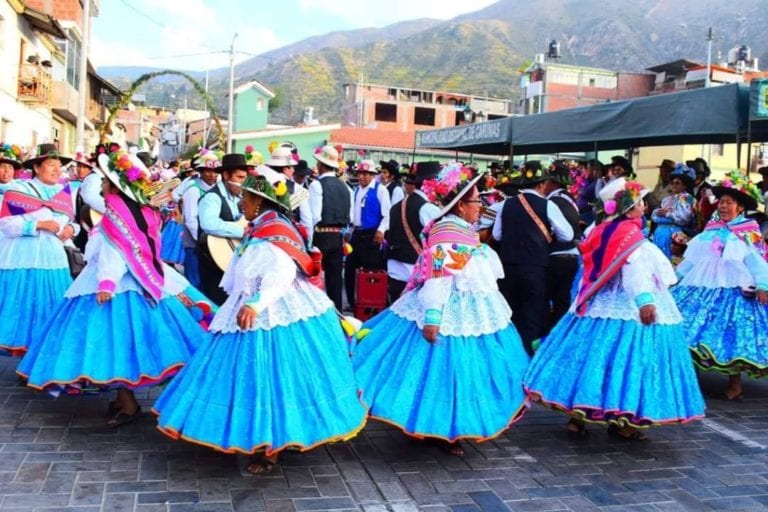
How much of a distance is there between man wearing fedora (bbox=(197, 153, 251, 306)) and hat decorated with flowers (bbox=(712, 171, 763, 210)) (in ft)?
13.7

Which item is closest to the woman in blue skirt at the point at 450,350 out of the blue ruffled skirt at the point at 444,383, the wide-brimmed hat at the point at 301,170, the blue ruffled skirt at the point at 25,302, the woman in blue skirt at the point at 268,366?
the blue ruffled skirt at the point at 444,383

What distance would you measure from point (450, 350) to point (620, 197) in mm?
1711

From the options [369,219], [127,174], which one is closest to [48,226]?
[127,174]

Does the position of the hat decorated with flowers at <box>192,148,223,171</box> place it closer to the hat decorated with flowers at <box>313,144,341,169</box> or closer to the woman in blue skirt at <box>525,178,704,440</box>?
the hat decorated with flowers at <box>313,144,341,169</box>

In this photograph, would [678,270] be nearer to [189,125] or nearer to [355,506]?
[355,506]

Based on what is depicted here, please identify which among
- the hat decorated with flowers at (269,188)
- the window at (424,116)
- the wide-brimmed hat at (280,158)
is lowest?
the hat decorated with flowers at (269,188)

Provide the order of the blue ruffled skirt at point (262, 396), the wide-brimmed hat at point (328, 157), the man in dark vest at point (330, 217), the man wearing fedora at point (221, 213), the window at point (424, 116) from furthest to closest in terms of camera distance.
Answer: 1. the window at point (424, 116)
2. the wide-brimmed hat at point (328, 157)
3. the man in dark vest at point (330, 217)
4. the man wearing fedora at point (221, 213)
5. the blue ruffled skirt at point (262, 396)

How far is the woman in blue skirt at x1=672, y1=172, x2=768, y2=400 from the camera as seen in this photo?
22.3 ft

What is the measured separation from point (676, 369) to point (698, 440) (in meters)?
0.85

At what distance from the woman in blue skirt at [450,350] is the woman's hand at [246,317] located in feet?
3.30

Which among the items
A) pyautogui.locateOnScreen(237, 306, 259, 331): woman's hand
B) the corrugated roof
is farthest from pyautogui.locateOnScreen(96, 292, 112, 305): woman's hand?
the corrugated roof

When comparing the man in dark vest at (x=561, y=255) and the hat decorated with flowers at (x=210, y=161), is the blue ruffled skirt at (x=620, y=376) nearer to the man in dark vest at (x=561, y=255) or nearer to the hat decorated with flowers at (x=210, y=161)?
the man in dark vest at (x=561, y=255)

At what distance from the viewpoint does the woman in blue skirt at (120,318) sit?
5.23 meters

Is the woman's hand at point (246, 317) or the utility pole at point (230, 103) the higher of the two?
the utility pole at point (230, 103)
